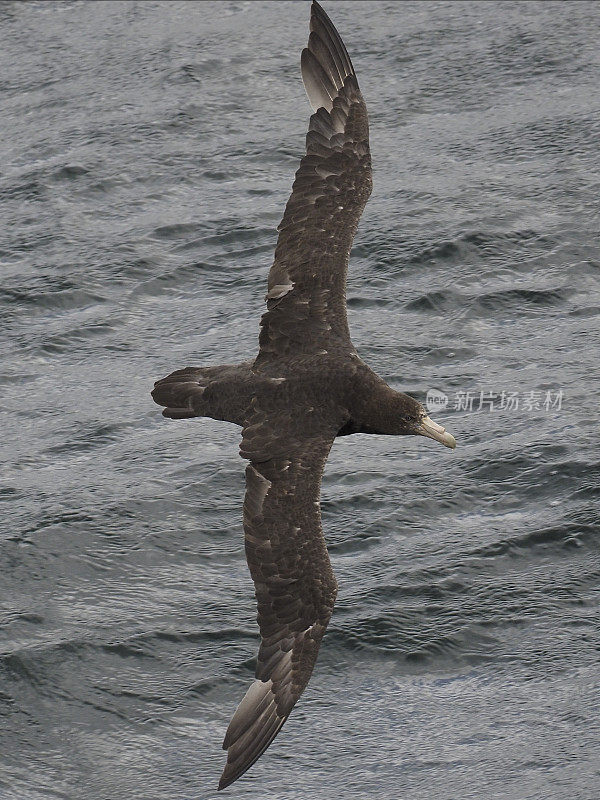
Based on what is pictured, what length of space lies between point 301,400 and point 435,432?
1077 millimetres

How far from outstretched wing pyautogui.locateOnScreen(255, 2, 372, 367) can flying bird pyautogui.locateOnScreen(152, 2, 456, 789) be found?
11 millimetres

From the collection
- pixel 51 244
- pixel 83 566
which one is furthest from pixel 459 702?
pixel 51 244

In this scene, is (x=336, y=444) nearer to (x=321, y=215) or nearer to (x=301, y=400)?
(x=321, y=215)

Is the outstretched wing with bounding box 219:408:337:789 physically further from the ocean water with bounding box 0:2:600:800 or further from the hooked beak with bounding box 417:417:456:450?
the hooked beak with bounding box 417:417:456:450

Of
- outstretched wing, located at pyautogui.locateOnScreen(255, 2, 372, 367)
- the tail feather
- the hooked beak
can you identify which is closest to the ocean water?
the hooked beak

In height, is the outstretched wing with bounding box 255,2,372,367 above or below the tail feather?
above

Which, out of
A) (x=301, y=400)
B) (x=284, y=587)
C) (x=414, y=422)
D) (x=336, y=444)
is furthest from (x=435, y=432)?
(x=336, y=444)

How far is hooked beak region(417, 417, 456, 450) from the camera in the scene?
12266 millimetres

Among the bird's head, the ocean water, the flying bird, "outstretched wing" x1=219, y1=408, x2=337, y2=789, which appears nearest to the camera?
"outstretched wing" x1=219, y1=408, x2=337, y2=789

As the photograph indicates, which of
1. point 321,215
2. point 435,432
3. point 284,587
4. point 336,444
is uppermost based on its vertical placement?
point 321,215

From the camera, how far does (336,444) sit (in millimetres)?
15156

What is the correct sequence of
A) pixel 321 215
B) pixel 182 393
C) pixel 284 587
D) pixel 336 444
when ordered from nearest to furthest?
pixel 284 587, pixel 182 393, pixel 321 215, pixel 336 444

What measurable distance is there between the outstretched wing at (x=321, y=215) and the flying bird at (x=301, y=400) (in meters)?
0.01

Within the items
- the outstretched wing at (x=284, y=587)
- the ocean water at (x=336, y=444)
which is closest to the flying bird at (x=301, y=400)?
the outstretched wing at (x=284, y=587)
